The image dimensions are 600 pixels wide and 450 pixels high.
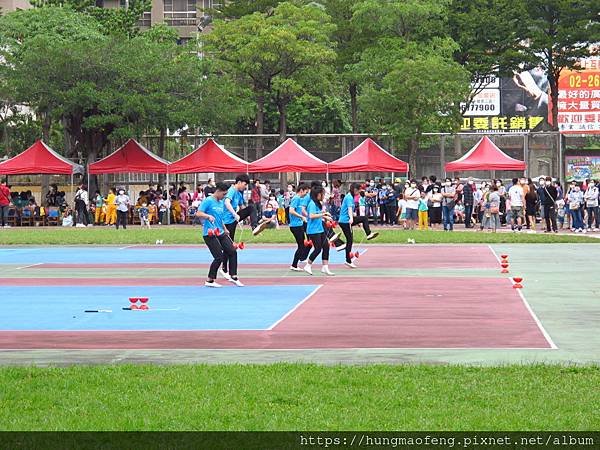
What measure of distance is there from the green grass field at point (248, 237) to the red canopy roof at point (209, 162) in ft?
22.5

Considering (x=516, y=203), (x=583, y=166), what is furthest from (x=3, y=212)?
(x=583, y=166)

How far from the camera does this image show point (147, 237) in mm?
40125

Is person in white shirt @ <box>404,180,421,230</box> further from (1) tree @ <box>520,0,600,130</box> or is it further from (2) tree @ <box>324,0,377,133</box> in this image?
(1) tree @ <box>520,0,600,130</box>

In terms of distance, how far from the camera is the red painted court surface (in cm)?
1394

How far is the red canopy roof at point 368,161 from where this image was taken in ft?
163

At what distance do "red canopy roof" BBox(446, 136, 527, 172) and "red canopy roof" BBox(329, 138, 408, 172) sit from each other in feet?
7.41

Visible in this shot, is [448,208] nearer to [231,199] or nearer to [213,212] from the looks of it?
[231,199]

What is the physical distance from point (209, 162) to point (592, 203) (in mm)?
16365

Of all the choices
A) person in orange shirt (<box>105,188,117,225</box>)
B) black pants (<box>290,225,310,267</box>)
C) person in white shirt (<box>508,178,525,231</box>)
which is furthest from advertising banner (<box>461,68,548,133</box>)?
black pants (<box>290,225,310,267</box>)

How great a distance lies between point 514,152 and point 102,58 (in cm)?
1818

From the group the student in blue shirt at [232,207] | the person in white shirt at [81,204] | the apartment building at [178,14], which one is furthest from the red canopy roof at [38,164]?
the apartment building at [178,14]

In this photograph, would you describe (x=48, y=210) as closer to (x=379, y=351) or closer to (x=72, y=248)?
(x=72, y=248)

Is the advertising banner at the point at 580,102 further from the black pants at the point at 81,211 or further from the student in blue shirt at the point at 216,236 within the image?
the student in blue shirt at the point at 216,236

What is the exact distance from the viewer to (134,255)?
31.8 m
